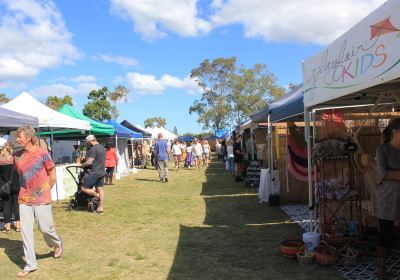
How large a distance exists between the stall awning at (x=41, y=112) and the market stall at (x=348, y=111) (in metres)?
7.27

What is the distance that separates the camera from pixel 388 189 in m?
4.46

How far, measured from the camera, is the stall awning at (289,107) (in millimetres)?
6996

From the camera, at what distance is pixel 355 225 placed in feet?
19.3

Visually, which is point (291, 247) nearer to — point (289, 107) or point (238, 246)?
point (238, 246)

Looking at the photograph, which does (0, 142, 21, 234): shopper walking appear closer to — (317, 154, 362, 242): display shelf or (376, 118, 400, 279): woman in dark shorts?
(317, 154, 362, 242): display shelf

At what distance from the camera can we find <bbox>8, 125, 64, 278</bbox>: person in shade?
5.32 meters

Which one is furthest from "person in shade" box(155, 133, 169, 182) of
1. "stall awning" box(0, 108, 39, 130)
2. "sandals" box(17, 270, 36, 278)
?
"sandals" box(17, 270, 36, 278)

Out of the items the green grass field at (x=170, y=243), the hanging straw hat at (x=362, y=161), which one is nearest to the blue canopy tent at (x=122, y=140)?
the green grass field at (x=170, y=243)

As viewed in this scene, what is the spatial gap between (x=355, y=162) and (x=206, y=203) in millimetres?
5337

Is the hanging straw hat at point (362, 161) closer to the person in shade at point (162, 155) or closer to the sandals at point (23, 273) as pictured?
the sandals at point (23, 273)

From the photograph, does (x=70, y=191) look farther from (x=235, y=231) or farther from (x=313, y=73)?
(x=313, y=73)

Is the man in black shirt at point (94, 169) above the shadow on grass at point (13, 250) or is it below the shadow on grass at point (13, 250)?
above

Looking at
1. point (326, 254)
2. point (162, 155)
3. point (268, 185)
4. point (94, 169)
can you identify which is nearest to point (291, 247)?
point (326, 254)

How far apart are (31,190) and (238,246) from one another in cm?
299
